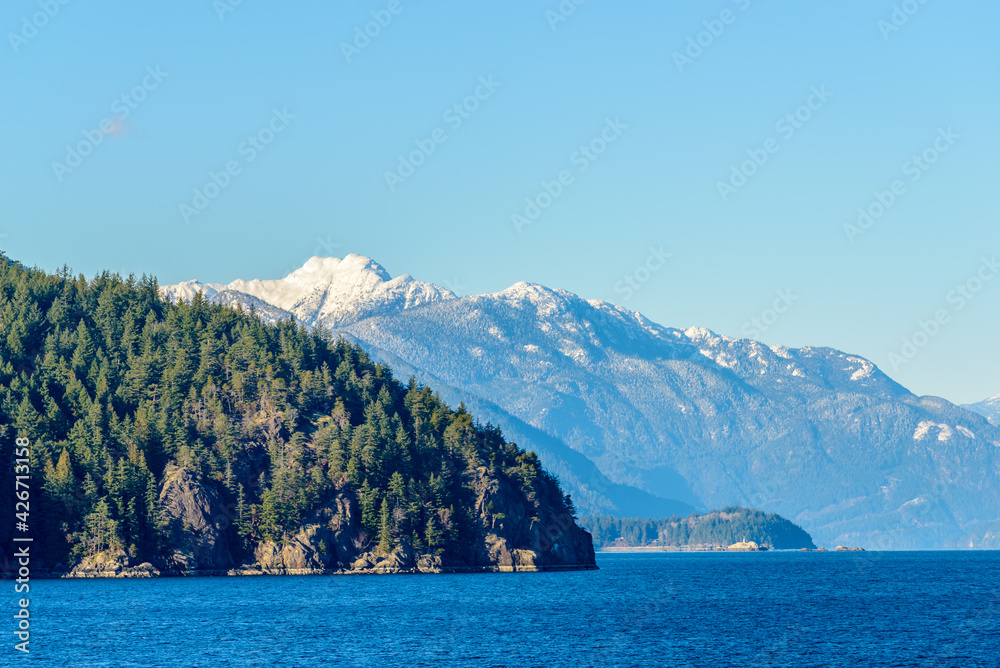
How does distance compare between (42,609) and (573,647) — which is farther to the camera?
(42,609)

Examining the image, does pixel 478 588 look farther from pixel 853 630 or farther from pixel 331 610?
pixel 853 630

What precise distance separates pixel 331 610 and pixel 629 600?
51.3 metres

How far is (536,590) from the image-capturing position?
643 feet

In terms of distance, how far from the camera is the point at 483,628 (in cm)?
13650

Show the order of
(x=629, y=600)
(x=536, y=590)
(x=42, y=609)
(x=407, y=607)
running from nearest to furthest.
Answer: (x=42, y=609), (x=407, y=607), (x=629, y=600), (x=536, y=590)

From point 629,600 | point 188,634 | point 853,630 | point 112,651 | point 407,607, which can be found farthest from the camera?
point 629,600

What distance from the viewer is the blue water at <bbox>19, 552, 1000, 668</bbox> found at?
113 metres

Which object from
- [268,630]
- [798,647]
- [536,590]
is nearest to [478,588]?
[536,590]

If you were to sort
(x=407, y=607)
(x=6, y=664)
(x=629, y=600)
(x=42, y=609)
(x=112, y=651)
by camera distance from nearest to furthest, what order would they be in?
(x=6, y=664), (x=112, y=651), (x=42, y=609), (x=407, y=607), (x=629, y=600)

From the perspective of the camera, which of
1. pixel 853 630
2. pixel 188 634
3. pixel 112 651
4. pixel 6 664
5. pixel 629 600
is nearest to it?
pixel 6 664

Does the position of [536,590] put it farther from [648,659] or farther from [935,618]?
[648,659]

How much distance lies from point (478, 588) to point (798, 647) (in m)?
85.2

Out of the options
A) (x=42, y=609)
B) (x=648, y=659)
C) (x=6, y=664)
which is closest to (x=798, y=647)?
(x=648, y=659)

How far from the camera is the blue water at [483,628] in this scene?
113 meters
